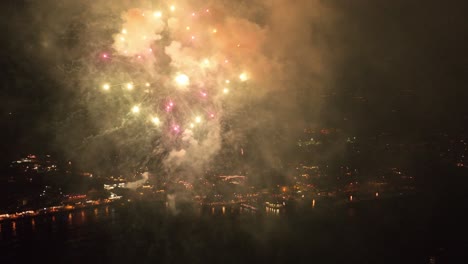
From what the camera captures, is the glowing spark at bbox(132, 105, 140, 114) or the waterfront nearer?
the glowing spark at bbox(132, 105, 140, 114)

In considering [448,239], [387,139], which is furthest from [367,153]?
[448,239]

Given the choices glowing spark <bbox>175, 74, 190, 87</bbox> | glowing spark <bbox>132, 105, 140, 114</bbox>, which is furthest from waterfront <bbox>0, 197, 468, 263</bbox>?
glowing spark <bbox>175, 74, 190, 87</bbox>

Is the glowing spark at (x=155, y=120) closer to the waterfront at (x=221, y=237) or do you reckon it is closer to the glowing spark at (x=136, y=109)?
the glowing spark at (x=136, y=109)

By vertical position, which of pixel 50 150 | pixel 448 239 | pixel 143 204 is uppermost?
pixel 50 150

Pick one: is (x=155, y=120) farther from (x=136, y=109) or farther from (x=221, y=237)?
(x=221, y=237)

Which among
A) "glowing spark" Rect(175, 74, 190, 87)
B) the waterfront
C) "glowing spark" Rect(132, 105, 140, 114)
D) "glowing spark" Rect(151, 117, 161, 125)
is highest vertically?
"glowing spark" Rect(175, 74, 190, 87)

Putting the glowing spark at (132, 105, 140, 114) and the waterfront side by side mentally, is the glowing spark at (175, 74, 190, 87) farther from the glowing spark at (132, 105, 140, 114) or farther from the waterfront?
the waterfront

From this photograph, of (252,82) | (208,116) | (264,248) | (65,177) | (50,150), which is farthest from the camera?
(65,177)

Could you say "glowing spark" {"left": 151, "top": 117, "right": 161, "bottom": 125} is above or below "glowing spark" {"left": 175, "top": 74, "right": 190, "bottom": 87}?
below

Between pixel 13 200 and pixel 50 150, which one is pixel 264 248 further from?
pixel 13 200
